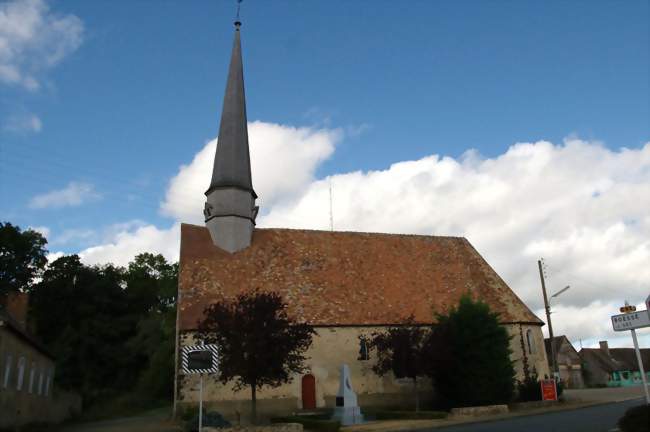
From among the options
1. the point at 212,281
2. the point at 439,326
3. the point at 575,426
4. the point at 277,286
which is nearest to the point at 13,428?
the point at 212,281

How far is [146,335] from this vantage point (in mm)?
40312

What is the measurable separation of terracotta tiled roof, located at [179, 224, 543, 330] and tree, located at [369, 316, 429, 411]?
2.74m

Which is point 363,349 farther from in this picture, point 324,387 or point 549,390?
point 549,390

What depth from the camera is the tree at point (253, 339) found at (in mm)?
18688

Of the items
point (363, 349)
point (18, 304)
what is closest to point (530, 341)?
point (363, 349)

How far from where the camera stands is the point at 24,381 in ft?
75.9

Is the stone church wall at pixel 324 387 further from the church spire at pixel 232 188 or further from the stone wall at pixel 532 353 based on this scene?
the church spire at pixel 232 188

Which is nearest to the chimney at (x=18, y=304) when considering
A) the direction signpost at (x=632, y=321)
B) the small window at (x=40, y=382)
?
the small window at (x=40, y=382)

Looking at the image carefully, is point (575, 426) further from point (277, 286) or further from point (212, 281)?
point (212, 281)

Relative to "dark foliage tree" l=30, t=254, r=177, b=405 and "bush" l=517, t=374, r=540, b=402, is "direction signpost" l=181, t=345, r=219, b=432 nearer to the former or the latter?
"bush" l=517, t=374, r=540, b=402

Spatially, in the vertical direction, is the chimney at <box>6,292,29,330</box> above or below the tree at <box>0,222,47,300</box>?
below

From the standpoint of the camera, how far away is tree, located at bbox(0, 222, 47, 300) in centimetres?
3662

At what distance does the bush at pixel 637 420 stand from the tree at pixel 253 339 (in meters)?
11.7

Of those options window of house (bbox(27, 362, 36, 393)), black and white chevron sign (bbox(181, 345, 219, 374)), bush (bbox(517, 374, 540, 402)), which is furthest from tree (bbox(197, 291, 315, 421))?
bush (bbox(517, 374, 540, 402))
